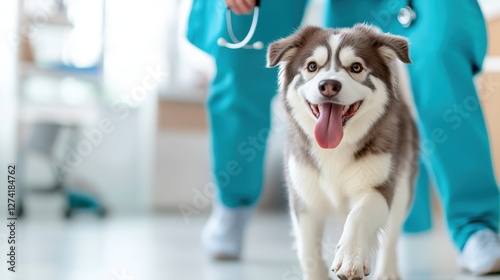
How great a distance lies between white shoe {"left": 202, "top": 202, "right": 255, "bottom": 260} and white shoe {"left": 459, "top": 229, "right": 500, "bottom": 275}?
719 millimetres

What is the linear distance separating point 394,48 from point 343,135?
159 mm

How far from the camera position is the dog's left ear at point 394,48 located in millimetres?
894

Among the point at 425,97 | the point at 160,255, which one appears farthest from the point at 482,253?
the point at 160,255

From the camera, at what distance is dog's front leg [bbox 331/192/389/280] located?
0.94 meters

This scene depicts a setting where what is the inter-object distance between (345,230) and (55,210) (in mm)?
3339

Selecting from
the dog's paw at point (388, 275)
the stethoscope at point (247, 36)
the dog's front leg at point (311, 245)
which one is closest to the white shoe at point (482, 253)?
the dog's paw at point (388, 275)

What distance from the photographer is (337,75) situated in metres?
0.88

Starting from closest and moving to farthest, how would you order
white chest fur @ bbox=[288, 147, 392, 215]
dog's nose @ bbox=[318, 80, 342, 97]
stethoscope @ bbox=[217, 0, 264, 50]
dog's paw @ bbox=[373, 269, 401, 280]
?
1. dog's nose @ bbox=[318, 80, 342, 97]
2. white chest fur @ bbox=[288, 147, 392, 215]
3. stethoscope @ bbox=[217, 0, 264, 50]
4. dog's paw @ bbox=[373, 269, 401, 280]

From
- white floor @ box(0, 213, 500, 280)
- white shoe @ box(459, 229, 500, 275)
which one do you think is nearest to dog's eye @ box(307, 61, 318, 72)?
white floor @ box(0, 213, 500, 280)

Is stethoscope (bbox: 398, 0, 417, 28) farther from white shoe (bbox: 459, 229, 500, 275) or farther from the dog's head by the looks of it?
white shoe (bbox: 459, 229, 500, 275)

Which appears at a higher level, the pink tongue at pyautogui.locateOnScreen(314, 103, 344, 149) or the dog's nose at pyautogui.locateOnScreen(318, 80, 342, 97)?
the dog's nose at pyautogui.locateOnScreen(318, 80, 342, 97)

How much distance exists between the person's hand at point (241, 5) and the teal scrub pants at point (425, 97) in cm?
4

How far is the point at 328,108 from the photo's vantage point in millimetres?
875

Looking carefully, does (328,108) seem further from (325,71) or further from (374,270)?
(374,270)
